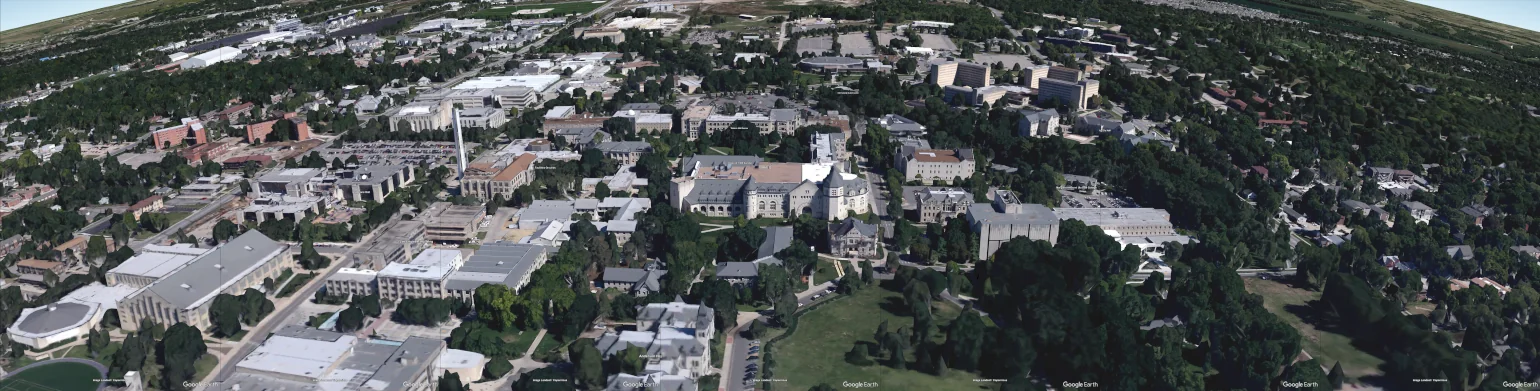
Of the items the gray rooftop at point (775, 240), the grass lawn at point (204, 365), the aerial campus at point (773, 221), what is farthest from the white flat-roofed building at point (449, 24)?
the grass lawn at point (204, 365)

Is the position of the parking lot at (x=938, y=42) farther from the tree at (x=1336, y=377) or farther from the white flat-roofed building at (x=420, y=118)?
the tree at (x=1336, y=377)

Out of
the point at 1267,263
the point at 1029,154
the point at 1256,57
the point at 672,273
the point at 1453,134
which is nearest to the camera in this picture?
the point at 672,273

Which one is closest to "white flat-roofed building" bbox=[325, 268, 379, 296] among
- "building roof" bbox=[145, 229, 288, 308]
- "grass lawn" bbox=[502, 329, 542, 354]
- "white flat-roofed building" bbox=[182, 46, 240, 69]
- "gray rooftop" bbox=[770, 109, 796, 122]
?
"building roof" bbox=[145, 229, 288, 308]

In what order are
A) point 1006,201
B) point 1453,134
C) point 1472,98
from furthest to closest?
1. point 1472,98
2. point 1453,134
3. point 1006,201

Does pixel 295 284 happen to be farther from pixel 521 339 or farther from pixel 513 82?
pixel 513 82

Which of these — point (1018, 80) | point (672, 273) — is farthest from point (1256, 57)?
point (672, 273)

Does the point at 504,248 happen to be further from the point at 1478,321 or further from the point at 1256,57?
the point at 1256,57

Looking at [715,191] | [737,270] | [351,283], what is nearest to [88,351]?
[351,283]
